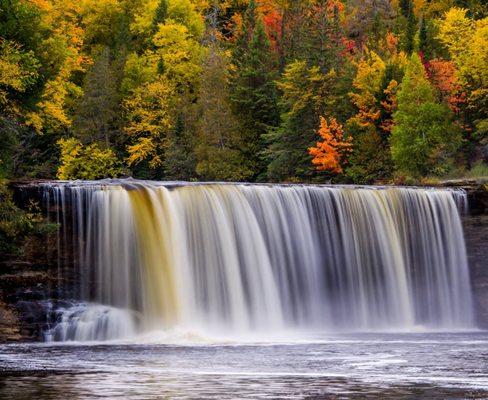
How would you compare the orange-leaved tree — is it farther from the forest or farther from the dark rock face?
the dark rock face

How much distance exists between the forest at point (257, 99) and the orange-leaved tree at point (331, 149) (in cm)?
10

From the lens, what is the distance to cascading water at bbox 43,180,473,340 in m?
39.9

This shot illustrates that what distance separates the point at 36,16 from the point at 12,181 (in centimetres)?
979

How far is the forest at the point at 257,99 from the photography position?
67125 millimetres

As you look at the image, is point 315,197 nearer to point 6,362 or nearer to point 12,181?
point 12,181

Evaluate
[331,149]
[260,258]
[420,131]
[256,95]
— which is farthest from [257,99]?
[260,258]

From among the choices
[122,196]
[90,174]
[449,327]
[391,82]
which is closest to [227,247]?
[122,196]

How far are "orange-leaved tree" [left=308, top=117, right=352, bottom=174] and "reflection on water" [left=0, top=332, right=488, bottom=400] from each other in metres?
34.0

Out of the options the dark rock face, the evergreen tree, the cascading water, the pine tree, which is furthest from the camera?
the evergreen tree

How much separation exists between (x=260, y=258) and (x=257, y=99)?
41.1 meters

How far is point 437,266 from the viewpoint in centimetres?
4816

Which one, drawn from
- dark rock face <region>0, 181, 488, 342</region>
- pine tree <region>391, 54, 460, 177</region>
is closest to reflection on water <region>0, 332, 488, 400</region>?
dark rock face <region>0, 181, 488, 342</region>

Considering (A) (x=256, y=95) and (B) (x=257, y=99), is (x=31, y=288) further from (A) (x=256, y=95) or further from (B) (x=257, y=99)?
(B) (x=257, y=99)

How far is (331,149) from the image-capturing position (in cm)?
7088
